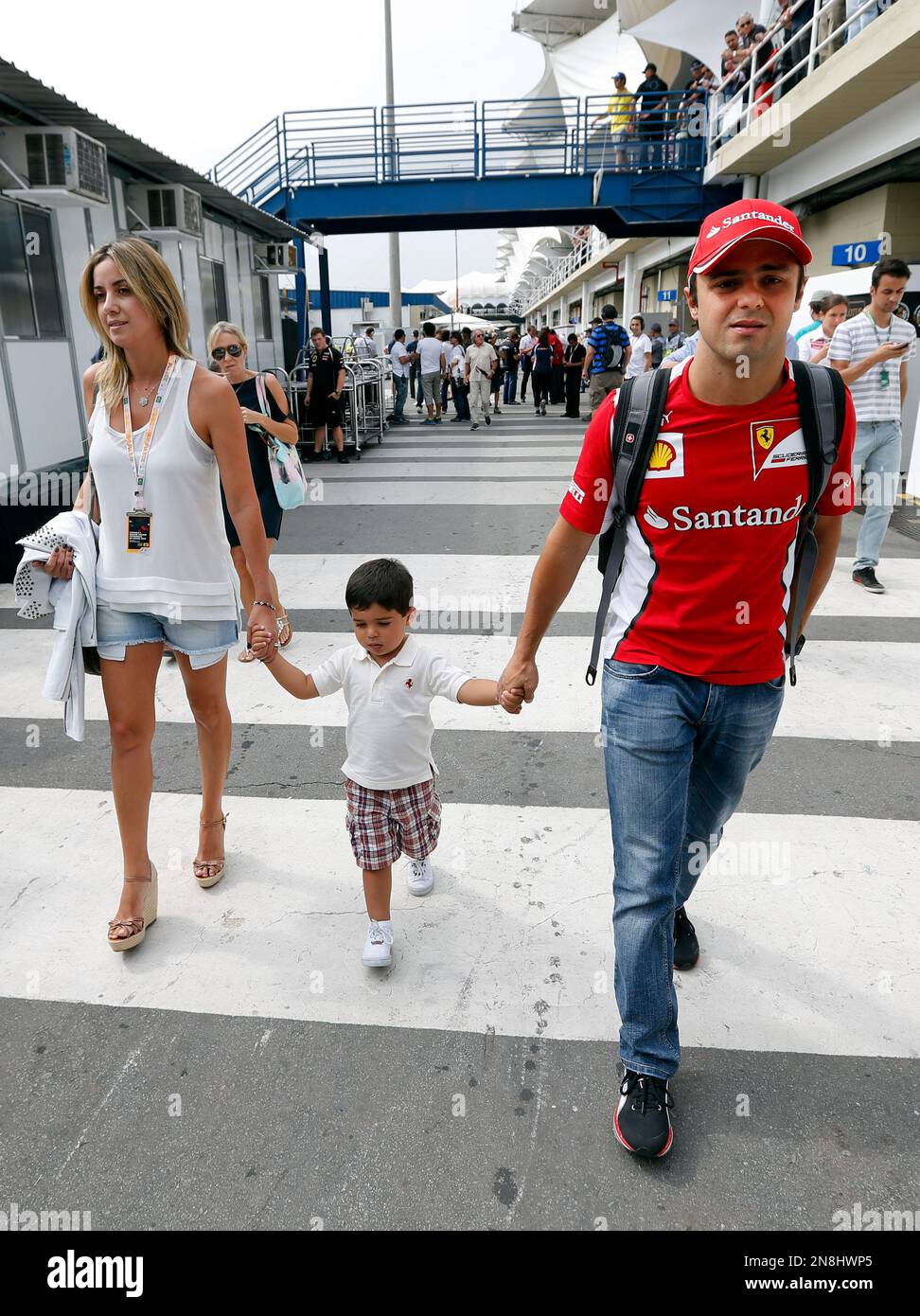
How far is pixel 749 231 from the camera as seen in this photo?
185 cm

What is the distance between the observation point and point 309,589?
23.1ft

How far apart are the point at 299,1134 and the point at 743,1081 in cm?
117

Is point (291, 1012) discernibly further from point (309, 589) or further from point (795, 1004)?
point (309, 589)

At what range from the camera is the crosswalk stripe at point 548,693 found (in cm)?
462

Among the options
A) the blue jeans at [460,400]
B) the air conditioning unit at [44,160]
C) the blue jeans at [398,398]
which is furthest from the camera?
the blue jeans at [398,398]

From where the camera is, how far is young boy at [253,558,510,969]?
2.54 m

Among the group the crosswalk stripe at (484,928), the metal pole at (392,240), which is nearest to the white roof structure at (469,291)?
the metal pole at (392,240)

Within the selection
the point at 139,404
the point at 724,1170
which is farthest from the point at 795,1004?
the point at 139,404

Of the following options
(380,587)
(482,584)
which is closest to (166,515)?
(380,587)

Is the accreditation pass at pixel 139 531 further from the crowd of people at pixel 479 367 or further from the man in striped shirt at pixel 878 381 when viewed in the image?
the crowd of people at pixel 479 367

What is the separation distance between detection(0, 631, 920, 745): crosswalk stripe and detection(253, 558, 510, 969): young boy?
6.25 feet

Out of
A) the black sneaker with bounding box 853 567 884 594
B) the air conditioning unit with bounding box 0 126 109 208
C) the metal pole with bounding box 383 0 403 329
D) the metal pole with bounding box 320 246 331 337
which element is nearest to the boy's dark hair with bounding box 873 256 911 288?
the black sneaker with bounding box 853 567 884 594

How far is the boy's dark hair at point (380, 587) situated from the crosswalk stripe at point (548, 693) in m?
2.15

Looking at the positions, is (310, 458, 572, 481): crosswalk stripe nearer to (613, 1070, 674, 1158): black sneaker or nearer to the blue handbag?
the blue handbag
